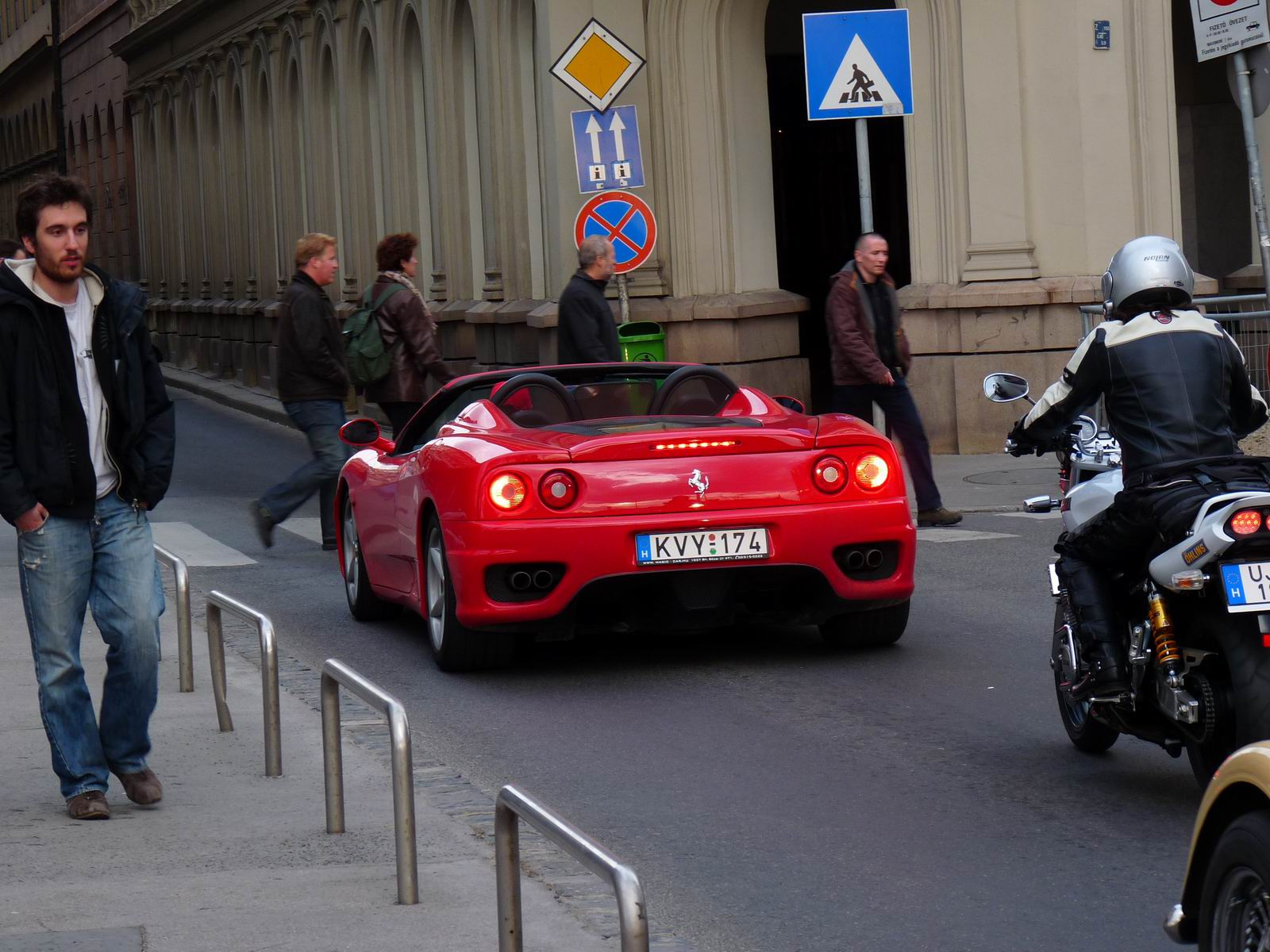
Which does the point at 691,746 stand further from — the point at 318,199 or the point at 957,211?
the point at 318,199

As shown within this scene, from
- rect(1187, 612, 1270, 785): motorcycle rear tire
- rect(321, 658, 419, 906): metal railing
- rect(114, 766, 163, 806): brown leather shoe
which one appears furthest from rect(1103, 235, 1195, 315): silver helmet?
rect(114, 766, 163, 806): brown leather shoe

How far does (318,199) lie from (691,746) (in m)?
27.5

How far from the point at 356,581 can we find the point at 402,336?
3502 mm

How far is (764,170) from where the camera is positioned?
2159cm

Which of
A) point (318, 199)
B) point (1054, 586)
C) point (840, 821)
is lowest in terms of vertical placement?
point (840, 821)

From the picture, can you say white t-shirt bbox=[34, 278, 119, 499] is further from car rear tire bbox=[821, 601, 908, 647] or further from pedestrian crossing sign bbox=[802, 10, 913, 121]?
pedestrian crossing sign bbox=[802, 10, 913, 121]

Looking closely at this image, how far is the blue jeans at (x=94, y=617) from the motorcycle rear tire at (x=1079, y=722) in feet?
8.99

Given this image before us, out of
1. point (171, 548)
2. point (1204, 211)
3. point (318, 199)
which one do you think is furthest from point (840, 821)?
point (318, 199)

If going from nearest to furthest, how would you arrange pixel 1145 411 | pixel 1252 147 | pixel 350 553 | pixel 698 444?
1. pixel 1145 411
2. pixel 698 444
3. pixel 350 553
4. pixel 1252 147

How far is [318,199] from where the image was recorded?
1339 inches

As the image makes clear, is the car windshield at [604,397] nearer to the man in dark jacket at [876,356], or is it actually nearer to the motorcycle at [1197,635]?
the motorcycle at [1197,635]

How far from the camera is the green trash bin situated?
1852 cm

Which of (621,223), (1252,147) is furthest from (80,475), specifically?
(1252,147)

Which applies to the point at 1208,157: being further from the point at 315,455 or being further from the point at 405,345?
the point at 315,455
